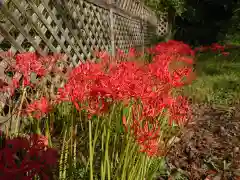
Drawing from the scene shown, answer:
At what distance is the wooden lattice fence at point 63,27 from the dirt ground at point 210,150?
171cm

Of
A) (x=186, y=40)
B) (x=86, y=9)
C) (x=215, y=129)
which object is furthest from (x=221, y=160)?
(x=186, y=40)

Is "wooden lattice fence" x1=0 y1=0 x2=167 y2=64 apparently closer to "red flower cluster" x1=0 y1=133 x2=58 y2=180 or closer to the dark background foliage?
"red flower cluster" x1=0 y1=133 x2=58 y2=180

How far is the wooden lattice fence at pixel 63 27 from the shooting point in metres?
2.59

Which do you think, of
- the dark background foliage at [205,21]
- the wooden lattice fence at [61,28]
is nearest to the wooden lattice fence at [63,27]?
the wooden lattice fence at [61,28]

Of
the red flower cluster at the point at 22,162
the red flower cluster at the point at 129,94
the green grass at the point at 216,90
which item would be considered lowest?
the green grass at the point at 216,90

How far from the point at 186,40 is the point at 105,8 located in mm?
13107

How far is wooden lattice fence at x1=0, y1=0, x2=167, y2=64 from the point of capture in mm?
2592

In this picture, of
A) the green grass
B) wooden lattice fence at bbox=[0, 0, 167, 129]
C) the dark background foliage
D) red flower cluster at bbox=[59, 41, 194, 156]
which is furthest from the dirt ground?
the dark background foliage

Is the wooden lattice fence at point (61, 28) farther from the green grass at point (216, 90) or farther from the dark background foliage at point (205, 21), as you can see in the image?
the dark background foliage at point (205, 21)

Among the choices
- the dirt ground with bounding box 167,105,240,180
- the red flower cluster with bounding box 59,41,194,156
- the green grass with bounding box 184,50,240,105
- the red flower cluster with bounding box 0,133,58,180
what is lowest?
the dirt ground with bounding box 167,105,240,180

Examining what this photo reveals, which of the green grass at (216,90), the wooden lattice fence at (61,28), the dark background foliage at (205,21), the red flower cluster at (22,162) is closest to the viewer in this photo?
the red flower cluster at (22,162)

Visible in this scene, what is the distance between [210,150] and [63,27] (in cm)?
261

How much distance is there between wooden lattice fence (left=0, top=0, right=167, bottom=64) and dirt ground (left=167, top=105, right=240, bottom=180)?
1706 millimetres

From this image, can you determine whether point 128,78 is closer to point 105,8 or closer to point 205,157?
point 205,157
